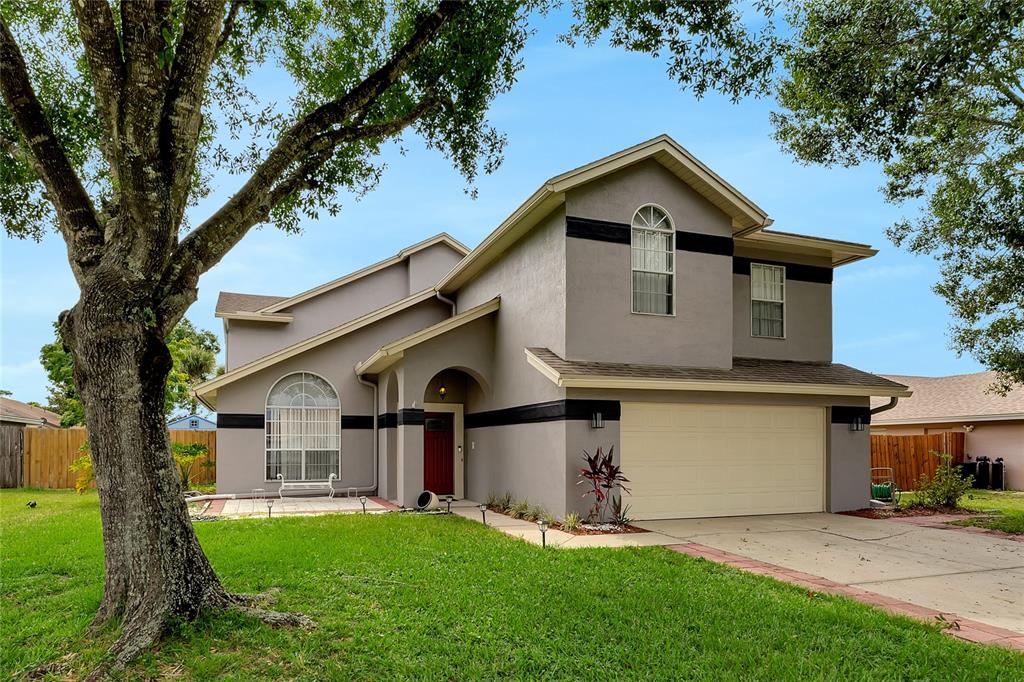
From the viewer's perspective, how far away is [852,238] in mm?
15273

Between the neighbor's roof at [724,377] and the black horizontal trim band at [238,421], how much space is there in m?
7.91

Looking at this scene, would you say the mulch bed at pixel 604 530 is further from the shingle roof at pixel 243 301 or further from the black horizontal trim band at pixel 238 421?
the shingle roof at pixel 243 301

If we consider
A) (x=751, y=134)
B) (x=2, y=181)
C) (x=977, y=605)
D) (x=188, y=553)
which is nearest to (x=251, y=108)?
(x=2, y=181)

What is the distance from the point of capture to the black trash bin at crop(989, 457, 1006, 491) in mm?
22016

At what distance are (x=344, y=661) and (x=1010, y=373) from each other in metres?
15.5

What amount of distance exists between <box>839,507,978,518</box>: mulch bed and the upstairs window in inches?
156

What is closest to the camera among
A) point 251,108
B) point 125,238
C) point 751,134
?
point 125,238

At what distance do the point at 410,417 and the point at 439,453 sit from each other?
2.73 m

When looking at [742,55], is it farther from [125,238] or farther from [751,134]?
[125,238]

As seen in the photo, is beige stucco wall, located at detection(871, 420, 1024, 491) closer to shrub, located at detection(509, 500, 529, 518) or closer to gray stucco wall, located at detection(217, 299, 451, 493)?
shrub, located at detection(509, 500, 529, 518)

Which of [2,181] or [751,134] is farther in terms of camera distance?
[751,134]

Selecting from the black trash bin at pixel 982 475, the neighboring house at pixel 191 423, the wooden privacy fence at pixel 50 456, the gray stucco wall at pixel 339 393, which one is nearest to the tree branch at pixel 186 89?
the gray stucco wall at pixel 339 393

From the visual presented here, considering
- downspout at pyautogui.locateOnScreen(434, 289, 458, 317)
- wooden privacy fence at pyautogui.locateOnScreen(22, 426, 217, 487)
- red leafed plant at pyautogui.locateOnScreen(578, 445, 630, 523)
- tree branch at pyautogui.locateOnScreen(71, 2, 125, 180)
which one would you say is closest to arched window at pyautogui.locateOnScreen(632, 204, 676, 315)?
red leafed plant at pyautogui.locateOnScreen(578, 445, 630, 523)

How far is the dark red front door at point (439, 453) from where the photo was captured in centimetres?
1639
